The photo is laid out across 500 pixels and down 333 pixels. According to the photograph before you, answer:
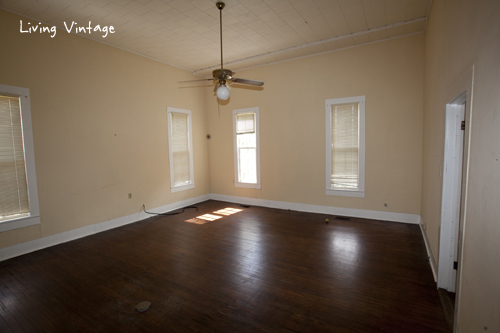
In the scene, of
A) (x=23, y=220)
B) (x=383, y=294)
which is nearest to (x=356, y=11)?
(x=383, y=294)

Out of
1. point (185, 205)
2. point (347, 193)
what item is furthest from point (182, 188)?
point (347, 193)

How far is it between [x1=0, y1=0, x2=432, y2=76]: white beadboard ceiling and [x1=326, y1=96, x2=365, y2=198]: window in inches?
47.0

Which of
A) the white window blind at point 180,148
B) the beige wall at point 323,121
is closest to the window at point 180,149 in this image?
the white window blind at point 180,148

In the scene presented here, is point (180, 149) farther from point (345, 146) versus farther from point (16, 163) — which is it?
point (345, 146)

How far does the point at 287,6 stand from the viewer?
3523 millimetres

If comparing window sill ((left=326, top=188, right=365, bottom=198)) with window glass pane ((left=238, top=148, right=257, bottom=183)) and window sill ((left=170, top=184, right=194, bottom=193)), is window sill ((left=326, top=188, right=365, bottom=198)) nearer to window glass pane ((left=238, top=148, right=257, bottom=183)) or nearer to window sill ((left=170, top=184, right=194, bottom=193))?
window glass pane ((left=238, top=148, right=257, bottom=183))

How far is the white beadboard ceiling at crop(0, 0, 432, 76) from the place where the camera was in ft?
11.2

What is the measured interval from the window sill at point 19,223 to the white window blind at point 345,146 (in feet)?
17.4

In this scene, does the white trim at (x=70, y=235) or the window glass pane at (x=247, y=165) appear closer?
the white trim at (x=70, y=235)

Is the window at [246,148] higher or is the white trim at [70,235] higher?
the window at [246,148]

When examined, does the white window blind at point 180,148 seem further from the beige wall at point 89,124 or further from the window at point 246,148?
the window at point 246,148

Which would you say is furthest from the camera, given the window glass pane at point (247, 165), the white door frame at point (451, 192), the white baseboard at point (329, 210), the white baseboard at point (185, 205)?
the window glass pane at point (247, 165)

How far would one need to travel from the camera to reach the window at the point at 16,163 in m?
3.50

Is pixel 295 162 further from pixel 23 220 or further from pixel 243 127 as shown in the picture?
pixel 23 220
